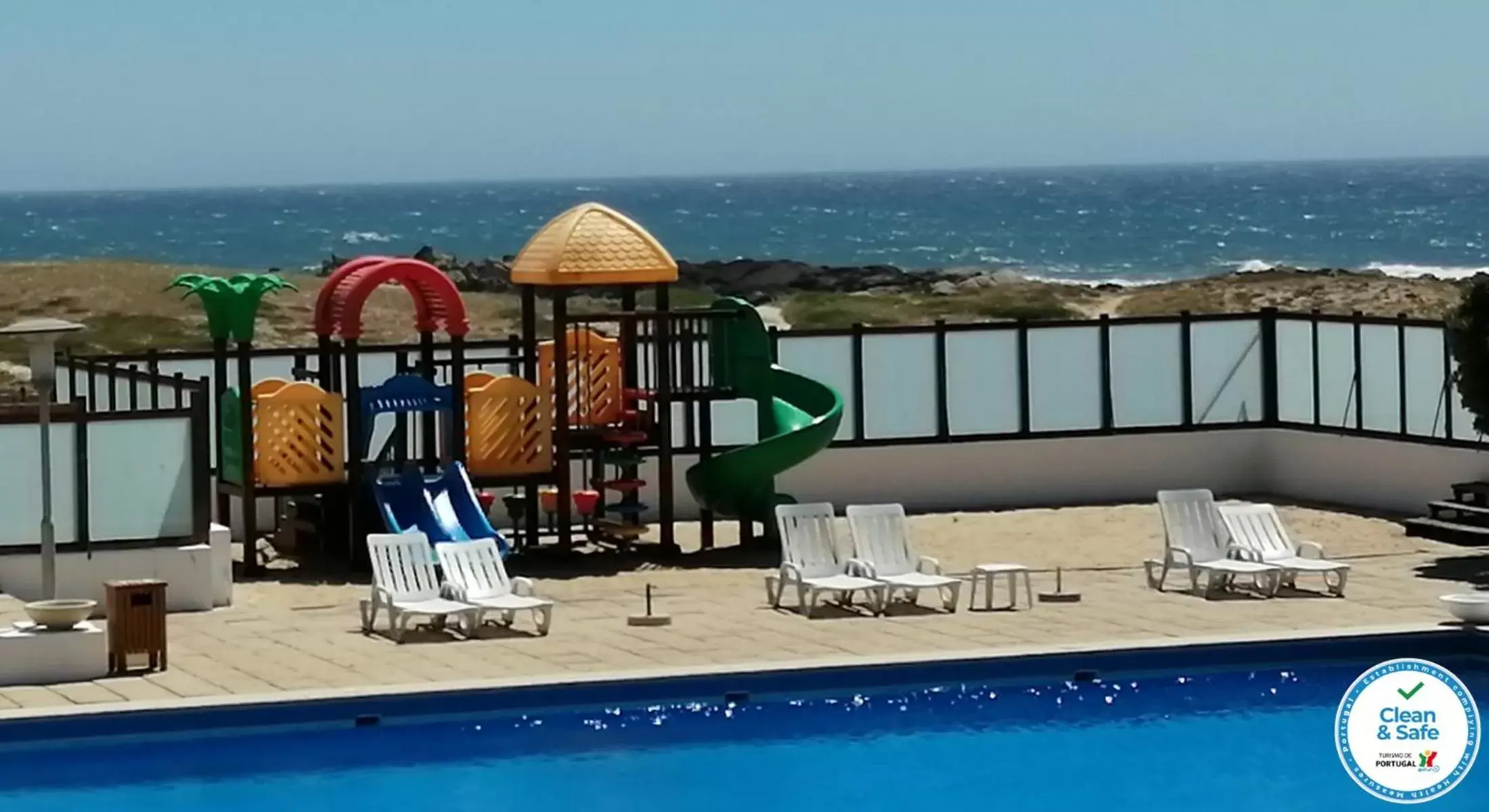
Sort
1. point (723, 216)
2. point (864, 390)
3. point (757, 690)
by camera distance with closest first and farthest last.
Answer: point (757, 690) → point (864, 390) → point (723, 216)

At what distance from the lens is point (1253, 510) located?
1855 centimetres

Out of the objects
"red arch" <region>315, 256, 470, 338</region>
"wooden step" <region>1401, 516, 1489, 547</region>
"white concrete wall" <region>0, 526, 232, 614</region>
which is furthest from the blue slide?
"wooden step" <region>1401, 516, 1489, 547</region>

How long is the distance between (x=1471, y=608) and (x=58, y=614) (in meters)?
8.96

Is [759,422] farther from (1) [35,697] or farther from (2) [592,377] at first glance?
(1) [35,697]

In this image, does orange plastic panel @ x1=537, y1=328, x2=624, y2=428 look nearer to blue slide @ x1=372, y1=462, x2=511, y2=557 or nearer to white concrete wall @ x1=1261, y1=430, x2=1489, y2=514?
blue slide @ x1=372, y1=462, x2=511, y2=557

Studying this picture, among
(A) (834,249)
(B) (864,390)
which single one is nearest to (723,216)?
(A) (834,249)

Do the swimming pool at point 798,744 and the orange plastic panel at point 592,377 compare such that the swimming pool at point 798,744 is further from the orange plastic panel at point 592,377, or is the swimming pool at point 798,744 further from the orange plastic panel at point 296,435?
the orange plastic panel at point 592,377

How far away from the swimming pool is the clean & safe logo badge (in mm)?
122

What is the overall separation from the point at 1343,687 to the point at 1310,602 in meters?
2.43

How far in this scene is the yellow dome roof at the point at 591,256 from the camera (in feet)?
66.4

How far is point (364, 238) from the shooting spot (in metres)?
136

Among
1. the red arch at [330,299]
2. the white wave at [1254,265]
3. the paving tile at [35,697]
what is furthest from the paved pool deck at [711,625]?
the white wave at [1254,265]

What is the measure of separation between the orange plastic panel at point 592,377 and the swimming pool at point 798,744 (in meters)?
6.63

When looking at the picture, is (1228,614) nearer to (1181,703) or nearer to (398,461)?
(1181,703)
